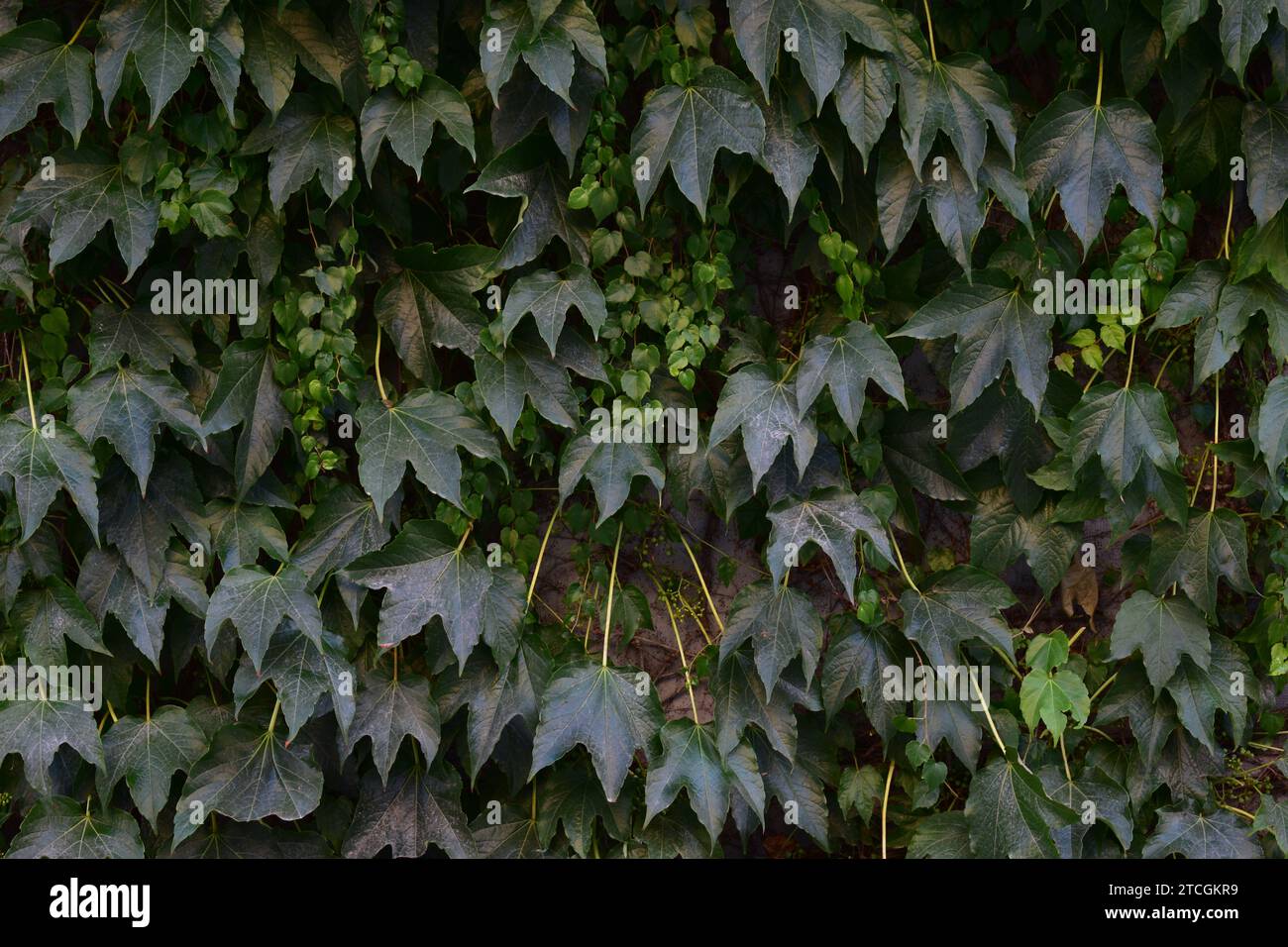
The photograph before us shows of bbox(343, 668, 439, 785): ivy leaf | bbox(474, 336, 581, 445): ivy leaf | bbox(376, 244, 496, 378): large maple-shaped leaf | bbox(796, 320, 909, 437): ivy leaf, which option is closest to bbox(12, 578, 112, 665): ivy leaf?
bbox(343, 668, 439, 785): ivy leaf

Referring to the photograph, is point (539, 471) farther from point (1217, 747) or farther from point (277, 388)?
point (1217, 747)

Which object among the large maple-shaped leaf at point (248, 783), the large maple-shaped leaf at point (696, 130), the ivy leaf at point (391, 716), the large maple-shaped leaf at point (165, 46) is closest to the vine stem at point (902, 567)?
the large maple-shaped leaf at point (696, 130)

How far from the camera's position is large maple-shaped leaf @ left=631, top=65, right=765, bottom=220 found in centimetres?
227

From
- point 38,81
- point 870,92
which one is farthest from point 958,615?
point 38,81

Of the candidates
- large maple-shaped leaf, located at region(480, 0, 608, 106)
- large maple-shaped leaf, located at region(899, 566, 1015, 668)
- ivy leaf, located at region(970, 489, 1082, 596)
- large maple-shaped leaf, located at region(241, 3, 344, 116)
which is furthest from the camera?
ivy leaf, located at region(970, 489, 1082, 596)

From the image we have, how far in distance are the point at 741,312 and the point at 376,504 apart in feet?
2.92

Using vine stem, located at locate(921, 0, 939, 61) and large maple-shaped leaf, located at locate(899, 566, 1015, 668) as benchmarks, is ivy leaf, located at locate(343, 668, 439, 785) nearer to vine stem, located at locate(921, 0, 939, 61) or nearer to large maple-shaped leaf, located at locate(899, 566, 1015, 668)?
large maple-shaped leaf, located at locate(899, 566, 1015, 668)

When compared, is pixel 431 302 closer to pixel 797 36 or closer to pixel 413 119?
pixel 413 119

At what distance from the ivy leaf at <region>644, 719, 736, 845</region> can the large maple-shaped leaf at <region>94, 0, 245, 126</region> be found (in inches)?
61.1

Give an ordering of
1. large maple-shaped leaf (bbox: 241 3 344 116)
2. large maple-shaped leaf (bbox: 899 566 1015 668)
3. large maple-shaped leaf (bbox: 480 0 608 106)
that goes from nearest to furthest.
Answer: large maple-shaped leaf (bbox: 480 0 608 106) → large maple-shaped leaf (bbox: 241 3 344 116) → large maple-shaped leaf (bbox: 899 566 1015 668)

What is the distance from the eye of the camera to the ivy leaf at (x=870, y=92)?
227 cm

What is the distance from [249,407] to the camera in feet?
7.93
